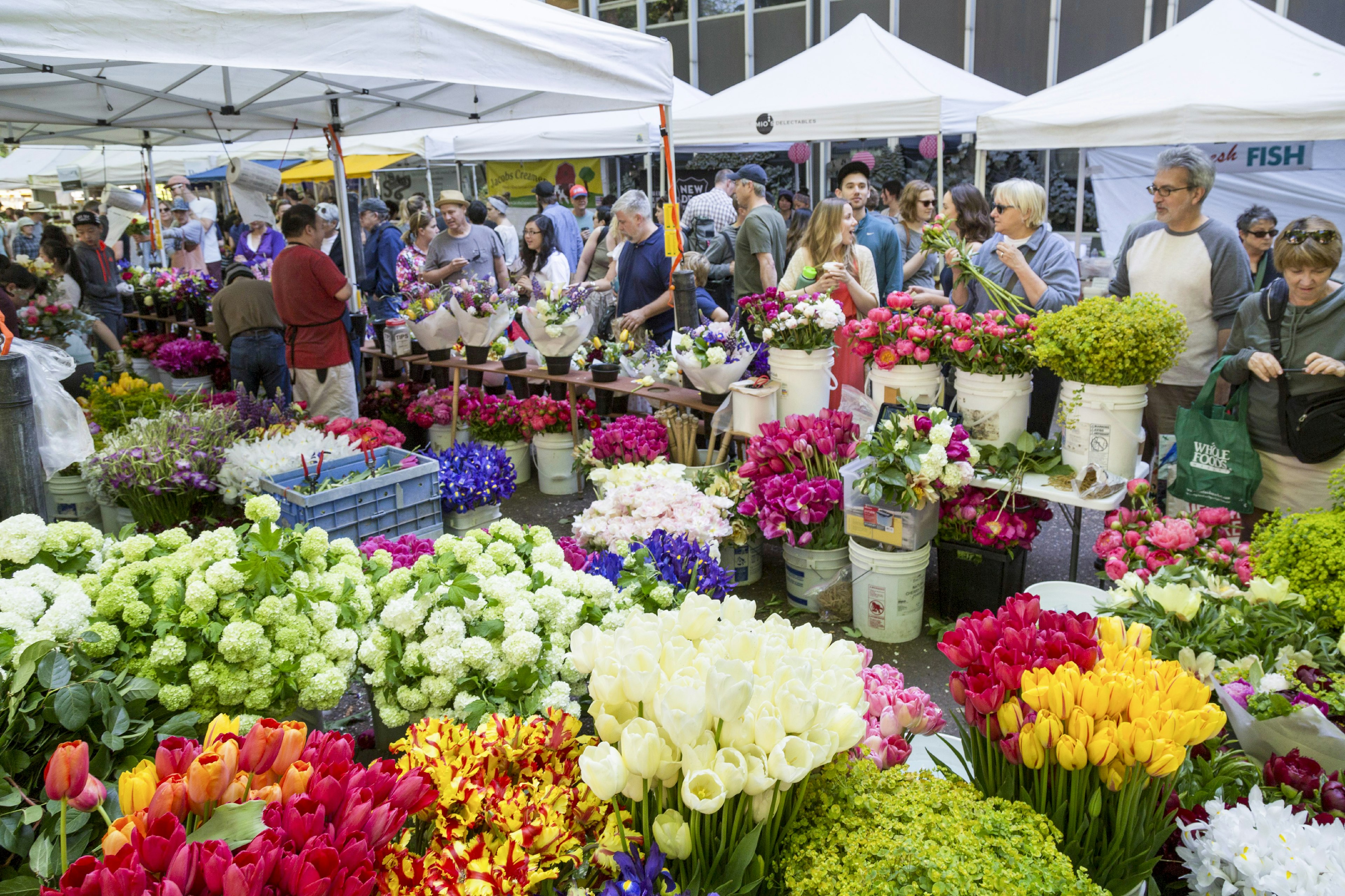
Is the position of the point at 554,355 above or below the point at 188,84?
below

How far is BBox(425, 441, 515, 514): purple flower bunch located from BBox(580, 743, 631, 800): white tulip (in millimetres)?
3030

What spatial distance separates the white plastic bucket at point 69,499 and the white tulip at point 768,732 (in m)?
4.33

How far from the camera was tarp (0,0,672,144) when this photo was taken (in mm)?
2980

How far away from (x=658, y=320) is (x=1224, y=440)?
337 centimetres

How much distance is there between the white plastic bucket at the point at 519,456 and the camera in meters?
5.79

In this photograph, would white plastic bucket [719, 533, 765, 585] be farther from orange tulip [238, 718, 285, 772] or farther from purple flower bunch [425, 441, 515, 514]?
orange tulip [238, 718, 285, 772]

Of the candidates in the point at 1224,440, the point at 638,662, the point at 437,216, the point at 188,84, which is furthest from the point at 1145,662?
the point at 437,216

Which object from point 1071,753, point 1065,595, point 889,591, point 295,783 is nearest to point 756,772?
point 1071,753

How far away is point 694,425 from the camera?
4449 millimetres

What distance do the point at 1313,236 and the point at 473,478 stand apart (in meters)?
3.35

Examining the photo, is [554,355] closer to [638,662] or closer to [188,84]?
[188,84]

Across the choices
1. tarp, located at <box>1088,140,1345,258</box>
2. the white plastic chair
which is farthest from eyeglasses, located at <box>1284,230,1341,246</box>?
tarp, located at <box>1088,140,1345,258</box>

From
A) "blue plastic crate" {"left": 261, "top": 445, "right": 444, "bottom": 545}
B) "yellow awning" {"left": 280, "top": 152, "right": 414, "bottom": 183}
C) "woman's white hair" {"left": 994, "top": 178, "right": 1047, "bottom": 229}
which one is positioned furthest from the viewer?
"yellow awning" {"left": 280, "top": 152, "right": 414, "bottom": 183}

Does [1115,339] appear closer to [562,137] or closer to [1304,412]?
[1304,412]
